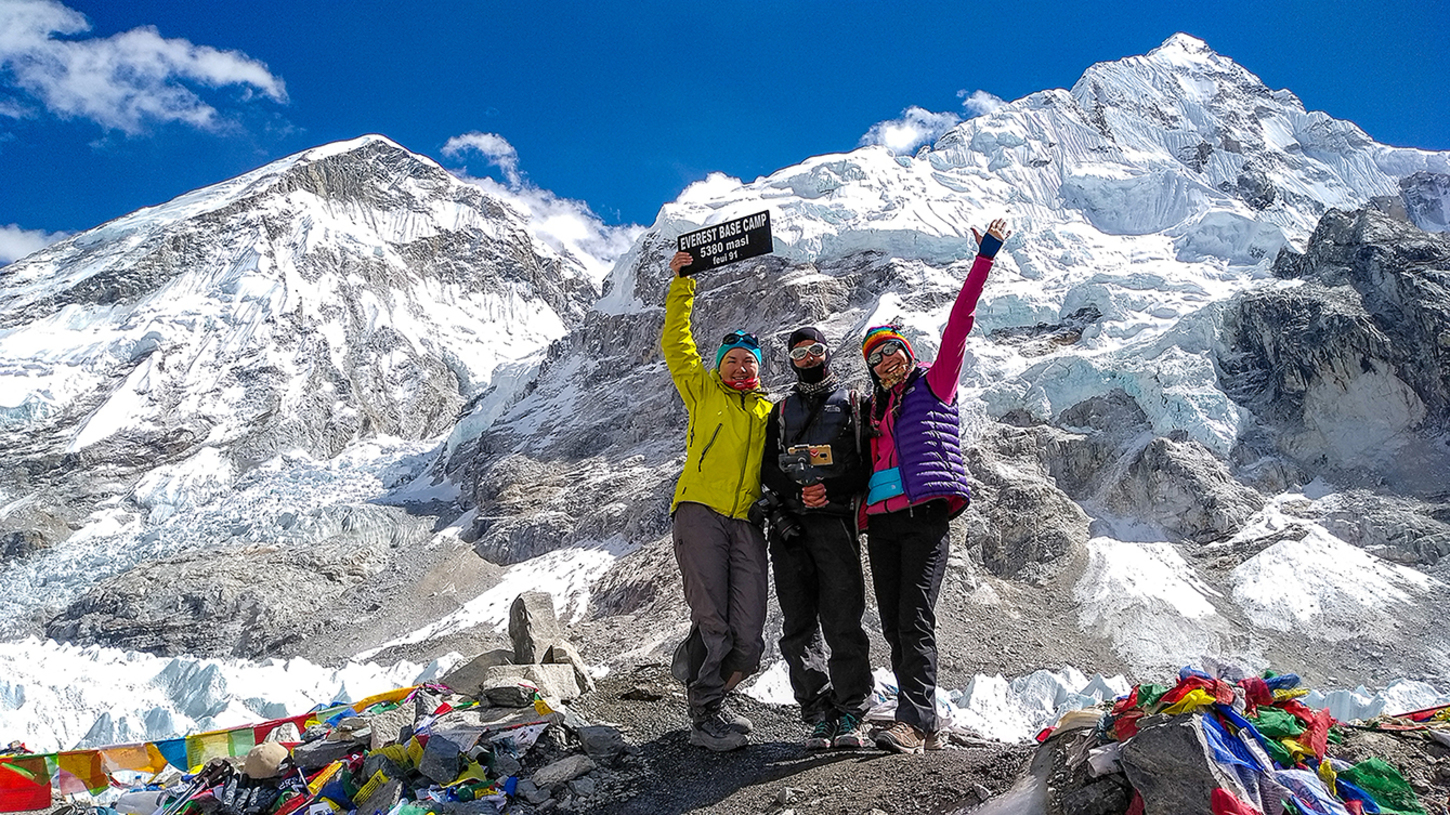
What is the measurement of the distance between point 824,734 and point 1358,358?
4984 cm

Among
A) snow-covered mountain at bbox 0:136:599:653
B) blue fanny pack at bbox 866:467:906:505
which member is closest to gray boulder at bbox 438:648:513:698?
blue fanny pack at bbox 866:467:906:505

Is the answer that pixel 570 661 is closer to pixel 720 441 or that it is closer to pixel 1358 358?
pixel 720 441

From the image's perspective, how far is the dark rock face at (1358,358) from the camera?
4016cm

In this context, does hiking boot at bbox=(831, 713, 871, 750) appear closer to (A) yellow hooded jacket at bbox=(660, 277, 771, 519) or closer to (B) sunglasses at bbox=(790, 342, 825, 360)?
(A) yellow hooded jacket at bbox=(660, 277, 771, 519)

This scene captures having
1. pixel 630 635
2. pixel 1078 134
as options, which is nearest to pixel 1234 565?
pixel 630 635

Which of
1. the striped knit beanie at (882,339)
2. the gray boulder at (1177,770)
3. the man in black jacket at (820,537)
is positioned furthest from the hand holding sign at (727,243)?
the gray boulder at (1177,770)

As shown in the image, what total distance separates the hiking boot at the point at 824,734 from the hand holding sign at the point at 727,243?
9.53 ft

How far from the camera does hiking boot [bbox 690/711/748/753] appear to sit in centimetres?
512

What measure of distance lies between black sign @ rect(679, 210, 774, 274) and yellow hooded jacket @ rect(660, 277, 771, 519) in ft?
A: 1.93

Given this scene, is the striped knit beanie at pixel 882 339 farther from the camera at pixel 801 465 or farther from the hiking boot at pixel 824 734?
the hiking boot at pixel 824 734

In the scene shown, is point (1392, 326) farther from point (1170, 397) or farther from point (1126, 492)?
point (1126, 492)

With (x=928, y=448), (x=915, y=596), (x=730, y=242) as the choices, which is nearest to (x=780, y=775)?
(x=915, y=596)

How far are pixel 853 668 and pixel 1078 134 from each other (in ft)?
→ 319

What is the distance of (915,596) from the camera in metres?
4.55
